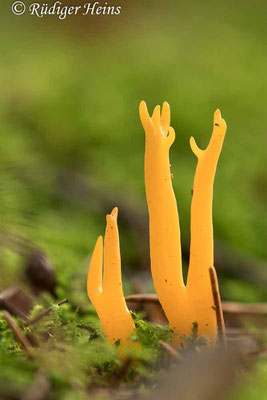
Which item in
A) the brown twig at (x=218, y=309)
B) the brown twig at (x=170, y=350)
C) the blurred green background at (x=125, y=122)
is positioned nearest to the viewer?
the brown twig at (x=170, y=350)

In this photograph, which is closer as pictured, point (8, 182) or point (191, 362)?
point (191, 362)

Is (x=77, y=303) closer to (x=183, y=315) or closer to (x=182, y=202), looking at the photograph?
(x=183, y=315)

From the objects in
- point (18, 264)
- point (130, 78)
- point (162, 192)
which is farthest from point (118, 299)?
point (130, 78)

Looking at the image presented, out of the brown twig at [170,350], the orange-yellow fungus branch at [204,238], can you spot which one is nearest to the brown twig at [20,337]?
the brown twig at [170,350]

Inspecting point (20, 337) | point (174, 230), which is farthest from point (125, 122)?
point (20, 337)

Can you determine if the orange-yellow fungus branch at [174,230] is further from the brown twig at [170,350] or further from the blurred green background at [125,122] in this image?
the blurred green background at [125,122]

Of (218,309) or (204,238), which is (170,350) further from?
(204,238)
